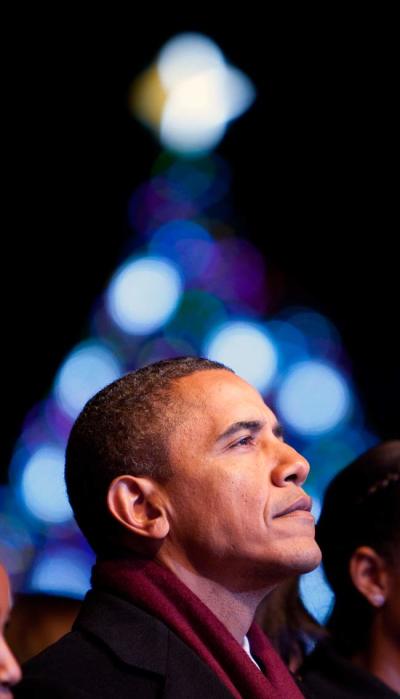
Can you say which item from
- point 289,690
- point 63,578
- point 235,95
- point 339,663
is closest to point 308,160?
point 235,95

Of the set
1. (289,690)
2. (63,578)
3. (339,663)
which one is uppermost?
(289,690)

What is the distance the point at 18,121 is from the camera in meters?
5.73

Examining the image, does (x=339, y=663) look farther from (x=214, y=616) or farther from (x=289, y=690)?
(x=214, y=616)

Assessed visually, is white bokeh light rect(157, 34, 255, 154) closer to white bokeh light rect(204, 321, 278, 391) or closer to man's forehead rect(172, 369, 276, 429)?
white bokeh light rect(204, 321, 278, 391)

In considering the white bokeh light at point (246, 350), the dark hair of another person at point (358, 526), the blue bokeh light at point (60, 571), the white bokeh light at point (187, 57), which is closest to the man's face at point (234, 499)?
the dark hair of another person at point (358, 526)

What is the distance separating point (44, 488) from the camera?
247 inches

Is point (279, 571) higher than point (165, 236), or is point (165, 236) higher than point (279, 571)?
point (279, 571)

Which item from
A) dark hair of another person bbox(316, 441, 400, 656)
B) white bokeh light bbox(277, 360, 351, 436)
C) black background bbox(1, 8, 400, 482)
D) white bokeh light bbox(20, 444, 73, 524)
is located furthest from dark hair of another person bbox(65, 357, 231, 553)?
white bokeh light bbox(277, 360, 351, 436)

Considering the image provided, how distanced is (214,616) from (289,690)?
238 millimetres

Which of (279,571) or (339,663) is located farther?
(339,663)

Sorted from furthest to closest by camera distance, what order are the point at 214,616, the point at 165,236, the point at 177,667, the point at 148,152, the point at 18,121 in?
the point at 165,236 < the point at 148,152 < the point at 18,121 < the point at 214,616 < the point at 177,667

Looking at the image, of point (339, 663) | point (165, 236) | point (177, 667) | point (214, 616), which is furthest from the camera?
point (165, 236)

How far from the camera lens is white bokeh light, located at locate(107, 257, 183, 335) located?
6383 millimetres

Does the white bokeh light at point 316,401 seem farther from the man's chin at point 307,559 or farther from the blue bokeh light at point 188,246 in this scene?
the man's chin at point 307,559
